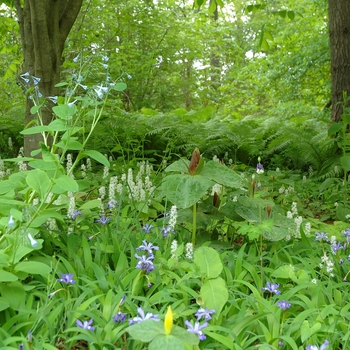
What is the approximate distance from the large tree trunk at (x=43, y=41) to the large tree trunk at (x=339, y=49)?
3.34 metres

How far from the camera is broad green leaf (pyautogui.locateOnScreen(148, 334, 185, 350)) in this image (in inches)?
47.2

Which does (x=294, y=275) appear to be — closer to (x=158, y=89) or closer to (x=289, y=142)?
(x=289, y=142)

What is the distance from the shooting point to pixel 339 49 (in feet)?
18.4

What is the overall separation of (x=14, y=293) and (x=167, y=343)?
0.76 meters

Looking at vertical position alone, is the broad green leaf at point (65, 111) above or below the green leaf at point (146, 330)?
above

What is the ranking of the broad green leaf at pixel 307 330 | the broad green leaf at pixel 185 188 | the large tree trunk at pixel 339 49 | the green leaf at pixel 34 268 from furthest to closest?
the large tree trunk at pixel 339 49, the broad green leaf at pixel 185 188, the green leaf at pixel 34 268, the broad green leaf at pixel 307 330

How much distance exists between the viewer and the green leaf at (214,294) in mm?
1712

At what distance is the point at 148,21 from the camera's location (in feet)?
33.9

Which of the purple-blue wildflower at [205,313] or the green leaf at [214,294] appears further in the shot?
the green leaf at [214,294]

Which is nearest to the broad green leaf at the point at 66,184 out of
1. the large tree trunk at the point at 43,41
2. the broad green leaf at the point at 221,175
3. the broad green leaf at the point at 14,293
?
the broad green leaf at the point at 14,293

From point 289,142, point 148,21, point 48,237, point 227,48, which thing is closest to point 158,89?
point 148,21

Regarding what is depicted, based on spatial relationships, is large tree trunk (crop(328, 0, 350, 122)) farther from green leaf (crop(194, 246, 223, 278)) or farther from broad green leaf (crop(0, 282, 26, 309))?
broad green leaf (crop(0, 282, 26, 309))

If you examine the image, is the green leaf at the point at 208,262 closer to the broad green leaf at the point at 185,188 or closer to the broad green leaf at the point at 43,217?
the broad green leaf at the point at 185,188

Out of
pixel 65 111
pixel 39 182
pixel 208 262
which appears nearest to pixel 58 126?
pixel 65 111
